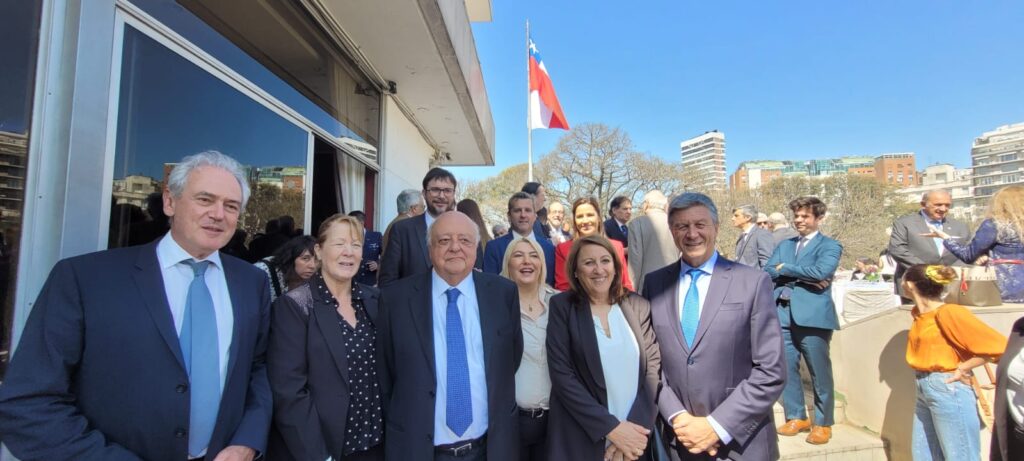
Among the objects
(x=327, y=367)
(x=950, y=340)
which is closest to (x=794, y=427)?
(x=950, y=340)

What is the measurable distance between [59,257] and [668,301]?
9.20ft

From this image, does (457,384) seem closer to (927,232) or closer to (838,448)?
(838,448)

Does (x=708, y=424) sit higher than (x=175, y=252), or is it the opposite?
(x=175, y=252)

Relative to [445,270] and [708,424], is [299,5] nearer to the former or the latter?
[445,270]

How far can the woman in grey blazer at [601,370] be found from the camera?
2.21 metres

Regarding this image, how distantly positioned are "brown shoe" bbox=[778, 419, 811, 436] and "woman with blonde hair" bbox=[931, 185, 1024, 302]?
6.37 feet

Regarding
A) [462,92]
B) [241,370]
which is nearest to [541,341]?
[241,370]

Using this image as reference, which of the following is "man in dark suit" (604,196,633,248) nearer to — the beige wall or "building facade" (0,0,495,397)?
the beige wall

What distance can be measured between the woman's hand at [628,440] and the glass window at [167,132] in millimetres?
2680

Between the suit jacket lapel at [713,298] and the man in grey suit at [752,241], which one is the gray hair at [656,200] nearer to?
the man in grey suit at [752,241]

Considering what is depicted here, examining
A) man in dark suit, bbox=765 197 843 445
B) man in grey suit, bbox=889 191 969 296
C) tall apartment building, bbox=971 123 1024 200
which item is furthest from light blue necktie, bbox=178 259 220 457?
tall apartment building, bbox=971 123 1024 200

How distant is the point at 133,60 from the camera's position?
2352 mm

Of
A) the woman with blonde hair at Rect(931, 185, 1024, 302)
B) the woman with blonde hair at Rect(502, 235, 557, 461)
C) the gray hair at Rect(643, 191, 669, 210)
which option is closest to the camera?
the woman with blonde hair at Rect(502, 235, 557, 461)

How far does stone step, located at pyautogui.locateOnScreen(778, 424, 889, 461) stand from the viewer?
3.80m
